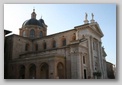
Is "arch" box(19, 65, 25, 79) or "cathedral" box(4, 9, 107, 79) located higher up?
"cathedral" box(4, 9, 107, 79)

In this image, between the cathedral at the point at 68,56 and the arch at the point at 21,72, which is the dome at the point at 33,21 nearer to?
the cathedral at the point at 68,56

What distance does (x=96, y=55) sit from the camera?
32.4 feet

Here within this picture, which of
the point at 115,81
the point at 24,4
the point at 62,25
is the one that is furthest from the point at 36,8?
the point at 115,81

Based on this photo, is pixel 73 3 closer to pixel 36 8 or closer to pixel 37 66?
pixel 36 8

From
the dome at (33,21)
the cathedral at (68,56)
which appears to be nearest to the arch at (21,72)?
the cathedral at (68,56)

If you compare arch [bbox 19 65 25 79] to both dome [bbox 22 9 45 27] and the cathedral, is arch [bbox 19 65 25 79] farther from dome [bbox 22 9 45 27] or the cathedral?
dome [bbox 22 9 45 27]

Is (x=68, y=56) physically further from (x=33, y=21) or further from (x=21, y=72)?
(x=33, y=21)

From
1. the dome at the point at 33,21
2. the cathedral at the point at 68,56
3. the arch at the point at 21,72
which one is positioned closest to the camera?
the arch at the point at 21,72

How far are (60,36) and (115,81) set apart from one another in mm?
5124

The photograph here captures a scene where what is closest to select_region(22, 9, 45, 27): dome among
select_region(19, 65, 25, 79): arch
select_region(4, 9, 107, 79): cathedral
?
select_region(4, 9, 107, 79): cathedral

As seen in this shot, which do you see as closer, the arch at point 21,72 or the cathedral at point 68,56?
the arch at point 21,72

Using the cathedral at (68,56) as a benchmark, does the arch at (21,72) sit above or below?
below

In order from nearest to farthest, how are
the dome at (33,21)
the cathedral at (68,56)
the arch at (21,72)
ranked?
1. the arch at (21,72)
2. the dome at (33,21)
3. the cathedral at (68,56)

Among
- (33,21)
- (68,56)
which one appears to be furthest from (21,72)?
(33,21)
